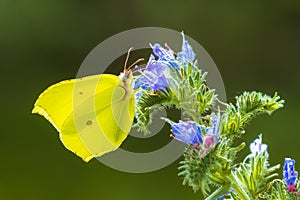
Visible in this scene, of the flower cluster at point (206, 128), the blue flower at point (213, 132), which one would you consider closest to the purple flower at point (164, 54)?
the flower cluster at point (206, 128)

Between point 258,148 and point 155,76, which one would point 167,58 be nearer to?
point 155,76

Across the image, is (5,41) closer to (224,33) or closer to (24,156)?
(24,156)

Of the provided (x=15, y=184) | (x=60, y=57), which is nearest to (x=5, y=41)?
(x=60, y=57)

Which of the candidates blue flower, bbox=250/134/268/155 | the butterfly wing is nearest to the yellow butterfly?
the butterfly wing

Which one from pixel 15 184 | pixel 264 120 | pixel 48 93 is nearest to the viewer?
pixel 48 93

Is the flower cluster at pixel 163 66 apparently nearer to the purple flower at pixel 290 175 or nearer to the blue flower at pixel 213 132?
the blue flower at pixel 213 132

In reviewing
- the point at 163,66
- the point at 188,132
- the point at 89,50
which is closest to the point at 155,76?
the point at 163,66

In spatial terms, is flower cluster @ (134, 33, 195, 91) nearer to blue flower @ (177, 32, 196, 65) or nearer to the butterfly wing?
blue flower @ (177, 32, 196, 65)
